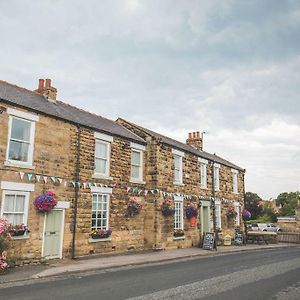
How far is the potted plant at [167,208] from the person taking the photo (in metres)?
19.1

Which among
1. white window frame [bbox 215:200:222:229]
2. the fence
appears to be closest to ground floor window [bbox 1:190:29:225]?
white window frame [bbox 215:200:222:229]

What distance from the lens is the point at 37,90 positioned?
1747 cm

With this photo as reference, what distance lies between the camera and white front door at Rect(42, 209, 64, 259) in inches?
539

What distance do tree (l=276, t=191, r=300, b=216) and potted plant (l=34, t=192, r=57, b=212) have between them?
7239 centimetres

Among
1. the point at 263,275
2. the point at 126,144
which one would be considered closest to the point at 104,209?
the point at 126,144

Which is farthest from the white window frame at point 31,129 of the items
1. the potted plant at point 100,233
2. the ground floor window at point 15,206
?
the potted plant at point 100,233

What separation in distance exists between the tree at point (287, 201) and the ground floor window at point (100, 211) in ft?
226

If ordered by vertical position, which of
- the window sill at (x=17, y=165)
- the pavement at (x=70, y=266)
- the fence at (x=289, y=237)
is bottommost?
the pavement at (x=70, y=266)

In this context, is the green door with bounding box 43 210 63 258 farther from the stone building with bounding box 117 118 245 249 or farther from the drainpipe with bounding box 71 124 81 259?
the stone building with bounding box 117 118 245 249

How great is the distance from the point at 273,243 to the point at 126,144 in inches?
649

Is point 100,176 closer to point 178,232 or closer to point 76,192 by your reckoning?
point 76,192

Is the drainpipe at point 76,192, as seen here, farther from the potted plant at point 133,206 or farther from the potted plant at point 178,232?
the potted plant at point 178,232

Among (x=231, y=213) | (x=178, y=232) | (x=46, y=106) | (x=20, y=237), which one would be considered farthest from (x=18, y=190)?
(x=231, y=213)

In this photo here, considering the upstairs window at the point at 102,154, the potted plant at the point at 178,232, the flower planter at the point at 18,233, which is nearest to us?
the flower planter at the point at 18,233
